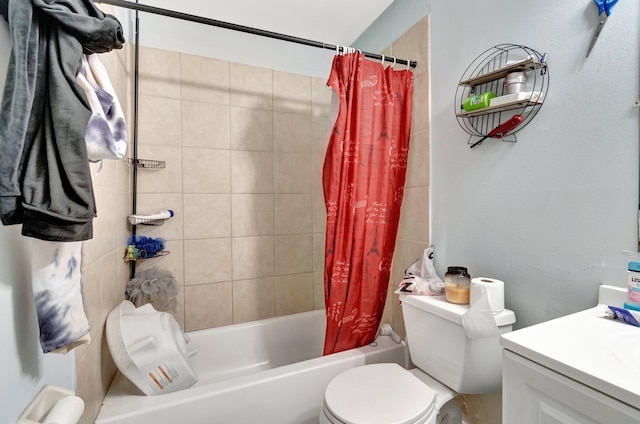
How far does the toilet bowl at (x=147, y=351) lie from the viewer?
47.4 inches

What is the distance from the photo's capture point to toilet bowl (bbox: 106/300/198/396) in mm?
1203

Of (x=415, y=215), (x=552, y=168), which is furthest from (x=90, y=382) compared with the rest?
(x=552, y=168)

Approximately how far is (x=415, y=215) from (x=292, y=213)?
976mm

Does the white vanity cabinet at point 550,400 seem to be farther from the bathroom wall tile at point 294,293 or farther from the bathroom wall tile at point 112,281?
the bathroom wall tile at point 294,293

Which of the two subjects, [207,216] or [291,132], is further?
[291,132]

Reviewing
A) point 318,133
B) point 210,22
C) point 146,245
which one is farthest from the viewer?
point 318,133

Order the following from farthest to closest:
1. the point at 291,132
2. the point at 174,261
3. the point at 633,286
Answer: the point at 291,132, the point at 174,261, the point at 633,286

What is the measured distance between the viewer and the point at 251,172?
213 centimetres

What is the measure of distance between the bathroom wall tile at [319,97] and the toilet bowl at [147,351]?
1.81 metres

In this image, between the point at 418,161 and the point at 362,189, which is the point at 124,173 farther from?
the point at 418,161

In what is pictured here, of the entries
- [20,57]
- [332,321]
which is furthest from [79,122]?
[332,321]

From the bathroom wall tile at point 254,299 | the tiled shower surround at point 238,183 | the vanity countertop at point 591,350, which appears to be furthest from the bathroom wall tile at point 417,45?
the bathroom wall tile at point 254,299

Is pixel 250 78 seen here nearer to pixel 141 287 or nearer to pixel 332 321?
pixel 141 287

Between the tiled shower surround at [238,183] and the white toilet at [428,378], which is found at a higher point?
the tiled shower surround at [238,183]
